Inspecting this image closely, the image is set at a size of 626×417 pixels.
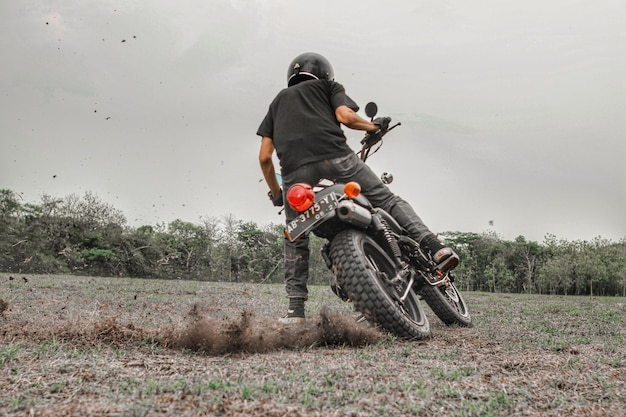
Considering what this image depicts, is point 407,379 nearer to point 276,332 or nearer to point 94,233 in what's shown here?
point 276,332

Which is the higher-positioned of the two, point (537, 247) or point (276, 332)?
point (537, 247)

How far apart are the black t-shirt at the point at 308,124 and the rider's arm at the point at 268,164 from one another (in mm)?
75

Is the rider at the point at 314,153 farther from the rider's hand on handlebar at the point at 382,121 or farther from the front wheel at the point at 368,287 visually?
the front wheel at the point at 368,287

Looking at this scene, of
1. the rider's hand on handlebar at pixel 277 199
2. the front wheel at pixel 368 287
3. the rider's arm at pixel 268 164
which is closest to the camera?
Result: the front wheel at pixel 368 287

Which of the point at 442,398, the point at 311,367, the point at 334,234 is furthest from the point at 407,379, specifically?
the point at 334,234

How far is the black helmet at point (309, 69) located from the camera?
16.9ft

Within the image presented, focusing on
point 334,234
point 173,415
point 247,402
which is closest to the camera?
point 173,415

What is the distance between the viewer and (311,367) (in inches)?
116

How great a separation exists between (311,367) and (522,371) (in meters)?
1.17

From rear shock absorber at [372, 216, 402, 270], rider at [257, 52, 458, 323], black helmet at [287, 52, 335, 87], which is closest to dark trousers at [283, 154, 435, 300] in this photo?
rider at [257, 52, 458, 323]

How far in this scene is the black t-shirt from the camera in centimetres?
471

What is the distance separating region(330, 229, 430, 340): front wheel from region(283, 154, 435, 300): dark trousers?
1.68 ft

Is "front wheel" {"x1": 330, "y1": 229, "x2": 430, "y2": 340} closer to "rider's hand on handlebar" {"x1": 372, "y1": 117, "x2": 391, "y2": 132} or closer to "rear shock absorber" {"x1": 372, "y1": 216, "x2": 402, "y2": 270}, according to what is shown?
"rear shock absorber" {"x1": 372, "y1": 216, "x2": 402, "y2": 270}

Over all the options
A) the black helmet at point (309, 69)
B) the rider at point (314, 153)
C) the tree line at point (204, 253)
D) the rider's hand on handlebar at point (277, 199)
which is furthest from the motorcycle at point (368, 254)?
the tree line at point (204, 253)
